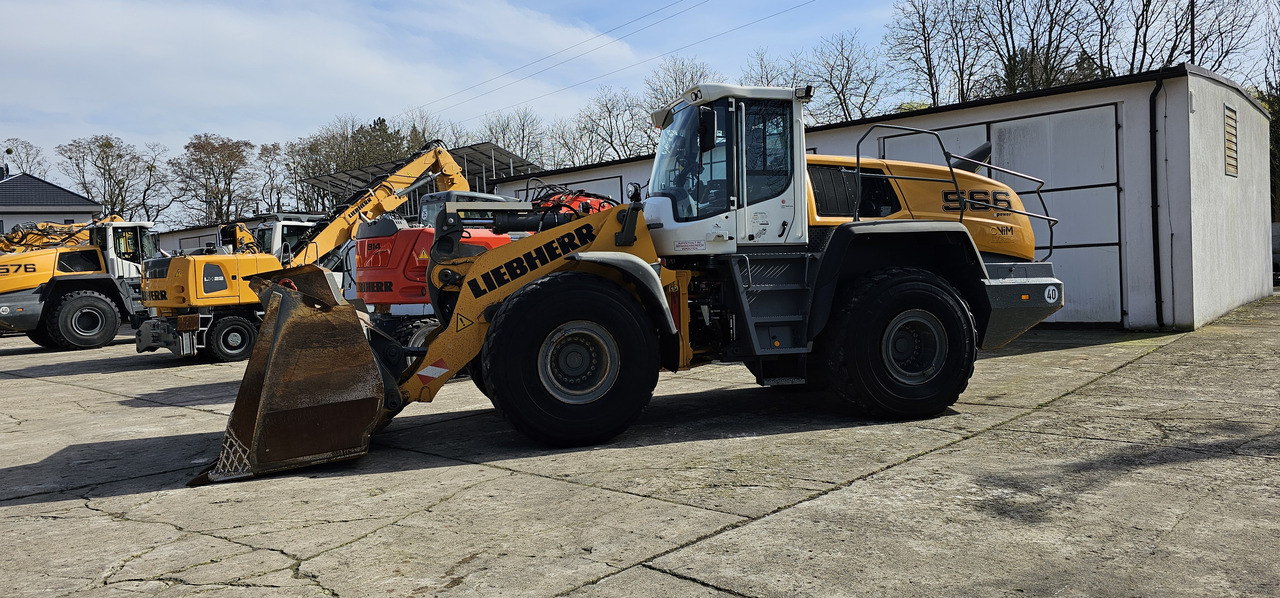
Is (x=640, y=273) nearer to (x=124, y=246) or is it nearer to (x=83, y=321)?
(x=83, y=321)

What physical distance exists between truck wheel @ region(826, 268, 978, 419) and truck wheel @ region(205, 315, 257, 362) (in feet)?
34.7

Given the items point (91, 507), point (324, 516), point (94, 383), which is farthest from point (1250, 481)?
point (94, 383)

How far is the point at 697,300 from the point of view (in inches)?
273

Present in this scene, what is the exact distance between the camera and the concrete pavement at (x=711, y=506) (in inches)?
140

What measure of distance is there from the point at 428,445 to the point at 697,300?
2.32m

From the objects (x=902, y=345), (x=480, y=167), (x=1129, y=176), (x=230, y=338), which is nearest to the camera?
(x=902, y=345)

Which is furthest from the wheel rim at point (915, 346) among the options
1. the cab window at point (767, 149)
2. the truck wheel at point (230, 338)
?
the truck wheel at point (230, 338)

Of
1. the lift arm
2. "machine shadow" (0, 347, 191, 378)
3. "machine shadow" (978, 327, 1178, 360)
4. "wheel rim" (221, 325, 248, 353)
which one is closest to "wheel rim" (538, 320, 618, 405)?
"machine shadow" (978, 327, 1178, 360)

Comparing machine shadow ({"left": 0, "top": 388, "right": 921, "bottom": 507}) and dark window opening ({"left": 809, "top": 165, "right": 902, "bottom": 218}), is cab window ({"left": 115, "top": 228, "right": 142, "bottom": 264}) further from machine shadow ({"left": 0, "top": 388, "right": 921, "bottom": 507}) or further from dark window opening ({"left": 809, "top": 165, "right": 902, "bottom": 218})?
dark window opening ({"left": 809, "top": 165, "right": 902, "bottom": 218})

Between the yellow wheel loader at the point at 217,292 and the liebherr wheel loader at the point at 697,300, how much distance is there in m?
7.85

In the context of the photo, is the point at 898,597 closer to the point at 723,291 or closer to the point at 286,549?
the point at 286,549

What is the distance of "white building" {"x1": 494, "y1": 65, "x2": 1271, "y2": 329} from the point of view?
12.3 meters

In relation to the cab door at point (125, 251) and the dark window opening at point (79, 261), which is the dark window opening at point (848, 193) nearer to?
the cab door at point (125, 251)

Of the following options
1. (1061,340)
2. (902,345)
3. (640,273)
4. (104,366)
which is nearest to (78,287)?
(104,366)
